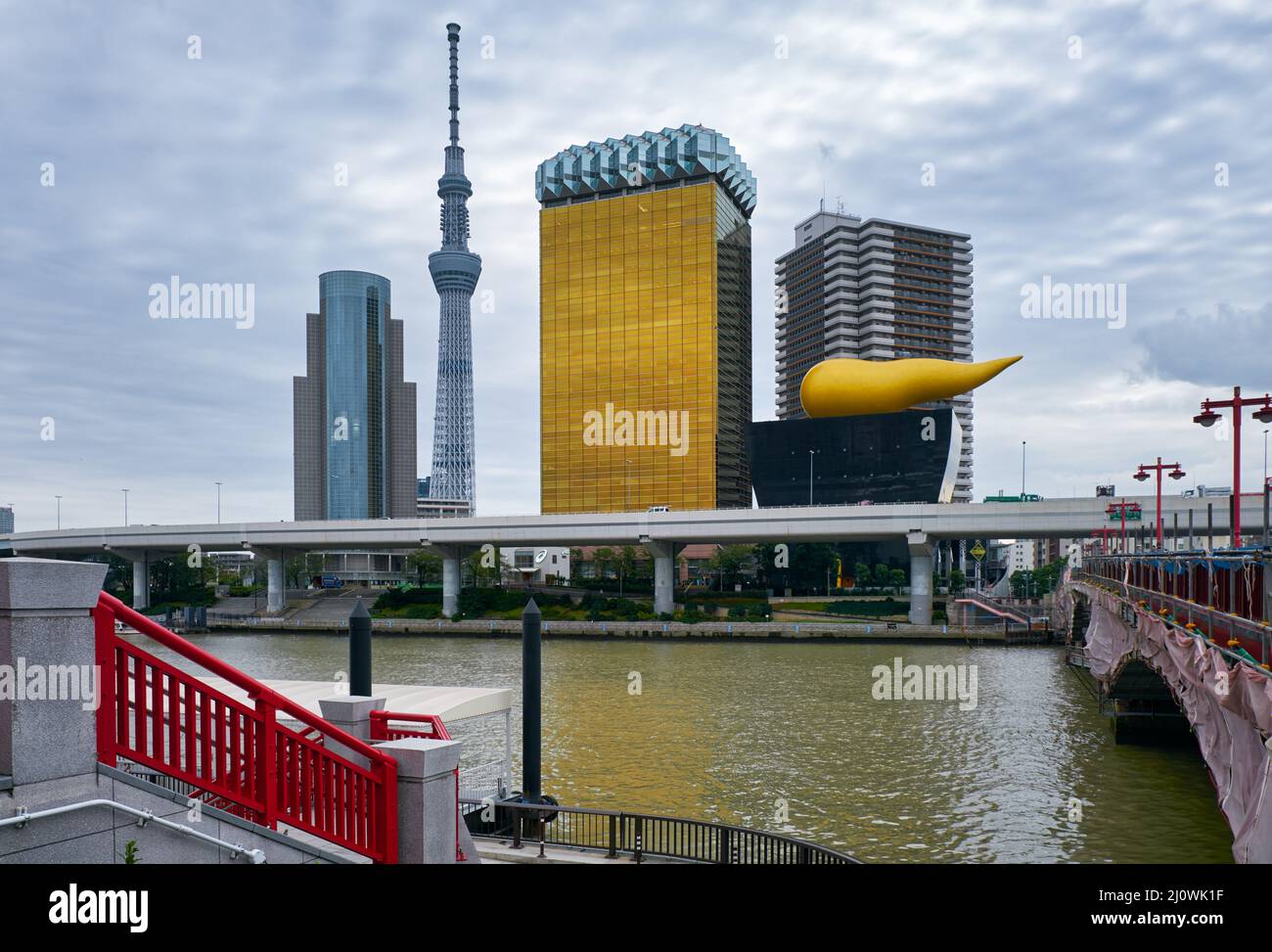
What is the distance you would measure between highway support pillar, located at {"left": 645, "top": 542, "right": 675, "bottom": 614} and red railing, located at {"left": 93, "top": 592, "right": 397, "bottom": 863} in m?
68.7

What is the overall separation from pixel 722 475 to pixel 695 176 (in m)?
48.7

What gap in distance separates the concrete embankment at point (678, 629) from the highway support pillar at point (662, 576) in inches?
244

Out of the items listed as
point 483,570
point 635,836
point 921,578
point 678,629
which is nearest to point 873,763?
point 635,836

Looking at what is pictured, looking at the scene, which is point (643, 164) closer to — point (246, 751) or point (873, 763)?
point (873, 763)

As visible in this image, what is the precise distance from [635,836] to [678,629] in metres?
54.7

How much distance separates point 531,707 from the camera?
17.0 metres

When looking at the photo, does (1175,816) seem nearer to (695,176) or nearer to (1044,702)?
(1044,702)

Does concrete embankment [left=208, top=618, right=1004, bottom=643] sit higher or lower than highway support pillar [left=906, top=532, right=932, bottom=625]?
lower

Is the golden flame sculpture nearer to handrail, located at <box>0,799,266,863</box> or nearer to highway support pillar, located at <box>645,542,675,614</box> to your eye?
handrail, located at <box>0,799,266,863</box>

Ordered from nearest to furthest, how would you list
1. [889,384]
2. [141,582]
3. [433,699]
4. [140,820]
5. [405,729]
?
[140,820], [405,729], [889,384], [433,699], [141,582]

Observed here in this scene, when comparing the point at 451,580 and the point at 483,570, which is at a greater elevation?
the point at 451,580

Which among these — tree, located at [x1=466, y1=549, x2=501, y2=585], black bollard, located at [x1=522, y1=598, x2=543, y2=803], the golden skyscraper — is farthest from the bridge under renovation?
the golden skyscraper

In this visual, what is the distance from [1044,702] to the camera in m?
34.7

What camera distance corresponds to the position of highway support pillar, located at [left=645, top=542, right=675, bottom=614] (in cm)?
7700
